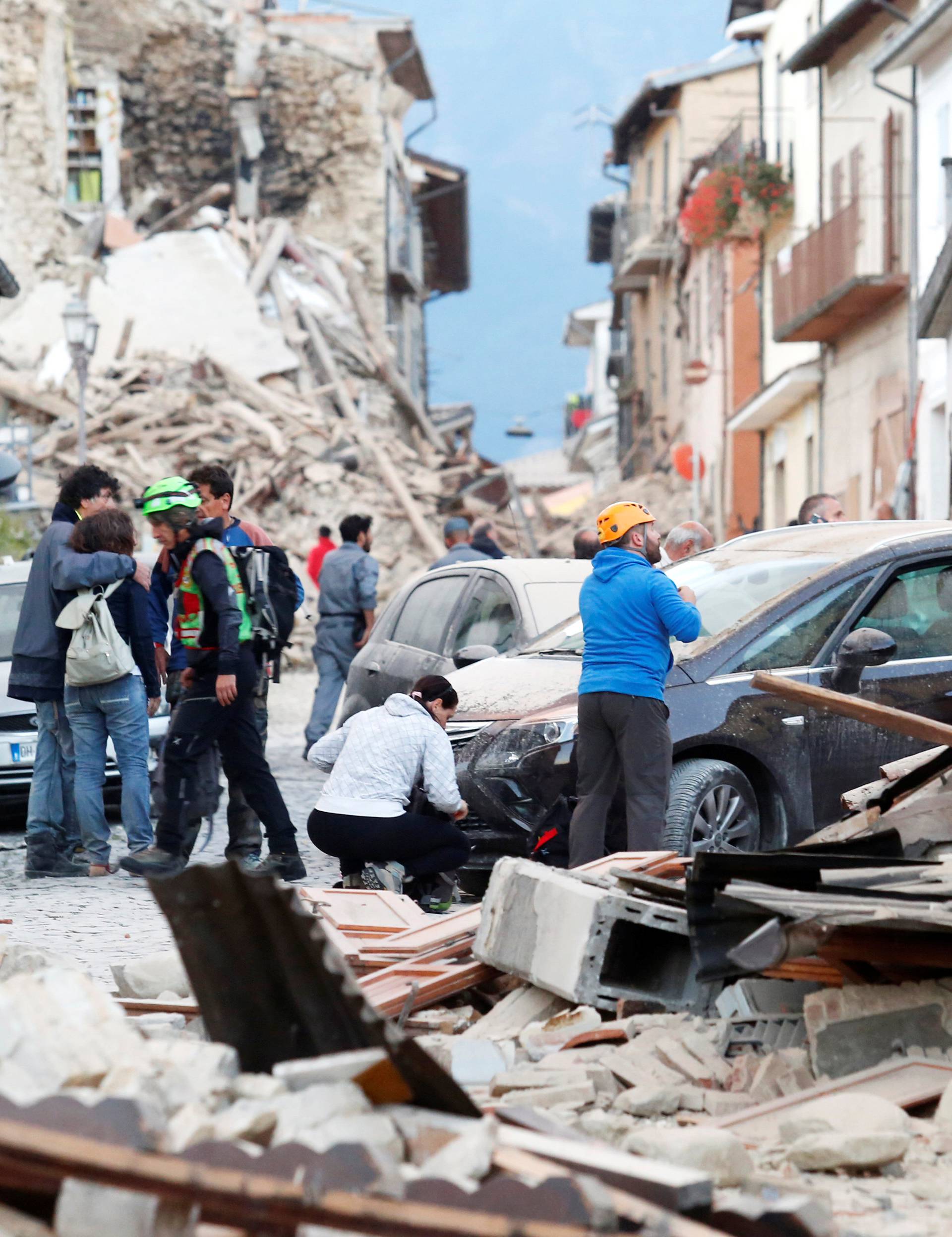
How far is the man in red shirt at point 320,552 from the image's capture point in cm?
1659

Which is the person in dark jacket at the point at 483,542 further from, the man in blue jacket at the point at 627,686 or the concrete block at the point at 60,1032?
the concrete block at the point at 60,1032

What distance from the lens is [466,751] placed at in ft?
27.2

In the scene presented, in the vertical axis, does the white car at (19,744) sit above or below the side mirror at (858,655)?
below

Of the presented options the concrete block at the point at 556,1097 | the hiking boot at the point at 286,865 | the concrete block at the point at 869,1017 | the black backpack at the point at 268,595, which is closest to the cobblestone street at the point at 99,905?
the hiking boot at the point at 286,865

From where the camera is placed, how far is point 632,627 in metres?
7.58

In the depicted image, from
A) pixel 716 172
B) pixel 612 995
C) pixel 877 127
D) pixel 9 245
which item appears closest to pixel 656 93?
pixel 716 172

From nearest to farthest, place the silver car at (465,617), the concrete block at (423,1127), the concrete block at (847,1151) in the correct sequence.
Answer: the concrete block at (423,1127) < the concrete block at (847,1151) < the silver car at (465,617)

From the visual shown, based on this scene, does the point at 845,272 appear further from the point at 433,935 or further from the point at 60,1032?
the point at 60,1032

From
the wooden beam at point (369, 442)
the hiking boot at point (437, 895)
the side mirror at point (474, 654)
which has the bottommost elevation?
the hiking boot at point (437, 895)

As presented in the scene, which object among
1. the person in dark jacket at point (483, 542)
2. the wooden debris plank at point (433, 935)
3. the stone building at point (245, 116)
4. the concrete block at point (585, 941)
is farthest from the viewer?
the stone building at point (245, 116)

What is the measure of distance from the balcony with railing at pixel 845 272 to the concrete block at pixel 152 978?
A: 18.9 m

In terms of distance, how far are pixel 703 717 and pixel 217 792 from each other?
2496 mm

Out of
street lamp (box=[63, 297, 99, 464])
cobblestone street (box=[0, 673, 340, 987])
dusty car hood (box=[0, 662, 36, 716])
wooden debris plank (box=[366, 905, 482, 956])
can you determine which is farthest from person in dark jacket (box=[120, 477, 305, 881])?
street lamp (box=[63, 297, 99, 464])

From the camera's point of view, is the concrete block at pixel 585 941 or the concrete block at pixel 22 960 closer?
the concrete block at pixel 585 941
